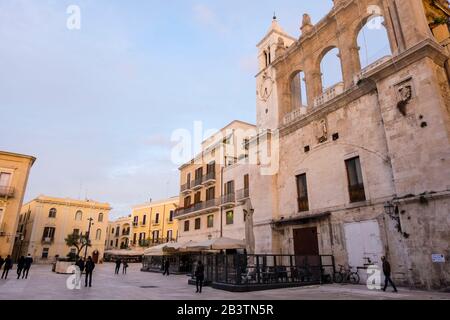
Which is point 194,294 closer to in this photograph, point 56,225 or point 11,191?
point 11,191

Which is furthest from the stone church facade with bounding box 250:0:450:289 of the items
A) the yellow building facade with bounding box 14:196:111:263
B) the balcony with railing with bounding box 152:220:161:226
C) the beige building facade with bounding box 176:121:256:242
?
the yellow building facade with bounding box 14:196:111:263

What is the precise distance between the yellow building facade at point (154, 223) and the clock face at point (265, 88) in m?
25.0

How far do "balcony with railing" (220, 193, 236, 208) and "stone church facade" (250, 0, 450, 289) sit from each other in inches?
171

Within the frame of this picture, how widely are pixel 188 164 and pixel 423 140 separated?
26.4 m

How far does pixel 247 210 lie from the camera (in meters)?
15.7

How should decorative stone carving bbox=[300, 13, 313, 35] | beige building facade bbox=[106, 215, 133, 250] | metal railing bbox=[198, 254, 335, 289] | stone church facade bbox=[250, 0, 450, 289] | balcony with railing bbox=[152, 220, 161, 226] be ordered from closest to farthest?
stone church facade bbox=[250, 0, 450, 289], metal railing bbox=[198, 254, 335, 289], decorative stone carving bbox=[300, 13, 313, 35], balcony with railing bbox=[152, 220, 161, 226], beige building facade bbox=[106, 215, 133, 250]

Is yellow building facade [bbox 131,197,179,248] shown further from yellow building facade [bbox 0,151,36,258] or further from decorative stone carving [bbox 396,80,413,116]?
decorative stone carving [bbox 396,80,413,116]

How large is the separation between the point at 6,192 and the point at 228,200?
72.3 ft

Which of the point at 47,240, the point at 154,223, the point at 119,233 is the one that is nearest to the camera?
the point at 47,240

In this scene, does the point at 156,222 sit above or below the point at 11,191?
below

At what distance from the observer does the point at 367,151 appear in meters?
14.8

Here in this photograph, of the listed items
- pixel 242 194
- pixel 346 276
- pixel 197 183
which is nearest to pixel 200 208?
pixel 197 183

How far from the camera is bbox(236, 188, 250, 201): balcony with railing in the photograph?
80.4 feet
